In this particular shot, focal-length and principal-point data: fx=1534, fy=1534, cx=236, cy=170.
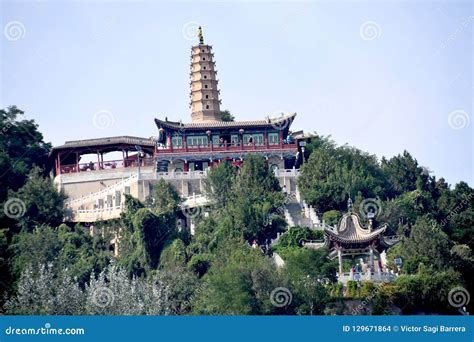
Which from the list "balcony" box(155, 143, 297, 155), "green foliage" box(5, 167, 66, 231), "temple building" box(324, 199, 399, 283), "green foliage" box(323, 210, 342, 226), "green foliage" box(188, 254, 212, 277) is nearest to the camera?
"temple building" box(324, 199, 399, 283)

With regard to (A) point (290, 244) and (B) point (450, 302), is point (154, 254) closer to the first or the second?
(A) point (290, 244)

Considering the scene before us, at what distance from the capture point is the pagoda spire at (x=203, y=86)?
80.1 m

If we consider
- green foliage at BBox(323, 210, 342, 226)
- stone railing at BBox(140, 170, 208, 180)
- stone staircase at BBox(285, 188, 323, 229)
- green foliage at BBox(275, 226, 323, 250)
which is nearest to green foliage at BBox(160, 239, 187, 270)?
green foliage at BBox(275, 226, 323, 250)

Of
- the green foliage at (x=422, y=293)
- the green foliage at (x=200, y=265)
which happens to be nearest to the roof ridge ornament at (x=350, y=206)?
the green foliage at (x=200, y=265)

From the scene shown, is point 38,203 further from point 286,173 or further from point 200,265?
point 286,173

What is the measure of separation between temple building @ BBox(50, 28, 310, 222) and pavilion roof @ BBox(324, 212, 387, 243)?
13.3 metres

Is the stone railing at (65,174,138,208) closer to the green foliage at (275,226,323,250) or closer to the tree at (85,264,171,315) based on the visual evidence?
the green foliage at (275,226,323,250)

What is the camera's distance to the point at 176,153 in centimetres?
7619

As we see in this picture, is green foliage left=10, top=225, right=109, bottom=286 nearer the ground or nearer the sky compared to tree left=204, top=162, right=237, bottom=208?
nearer the ground

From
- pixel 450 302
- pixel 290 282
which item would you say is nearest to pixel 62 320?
pixel 290 282

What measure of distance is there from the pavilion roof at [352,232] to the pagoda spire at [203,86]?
20106 millimetres

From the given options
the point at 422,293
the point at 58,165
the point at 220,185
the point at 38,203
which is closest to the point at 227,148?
the point at 220,185

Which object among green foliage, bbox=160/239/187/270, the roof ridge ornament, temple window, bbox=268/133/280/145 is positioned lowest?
green foliage, bbox=160/239/187/270

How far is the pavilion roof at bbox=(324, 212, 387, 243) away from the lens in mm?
60188
